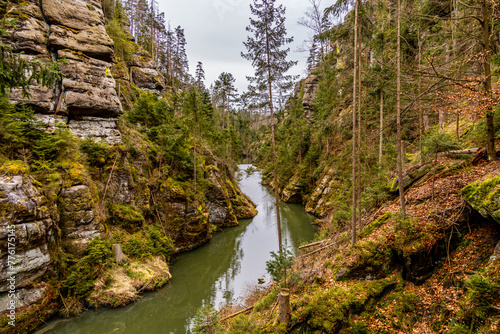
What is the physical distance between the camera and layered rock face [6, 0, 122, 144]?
435 inches

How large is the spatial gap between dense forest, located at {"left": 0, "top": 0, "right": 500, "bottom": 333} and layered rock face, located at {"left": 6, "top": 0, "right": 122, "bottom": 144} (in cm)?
10

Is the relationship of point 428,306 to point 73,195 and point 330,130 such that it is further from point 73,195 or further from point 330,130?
point 330,130

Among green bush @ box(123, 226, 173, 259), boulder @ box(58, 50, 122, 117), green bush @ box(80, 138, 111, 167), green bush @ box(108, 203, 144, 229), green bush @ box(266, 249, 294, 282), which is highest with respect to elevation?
boulder @ box(58, 50, 122, 117)

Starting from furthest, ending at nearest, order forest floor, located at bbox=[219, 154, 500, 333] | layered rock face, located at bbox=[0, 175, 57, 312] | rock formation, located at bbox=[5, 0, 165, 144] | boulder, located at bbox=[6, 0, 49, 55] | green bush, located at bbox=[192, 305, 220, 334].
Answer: rock formation, located at bbox=[5, 0, 165, 144] < boulder, located at bbox=[6, 0, 49, 55] < layered rock face, located at bbox=[0, 175, 57, 312] < green bush, located at bbox=[192, 305, 220, 334] < forest floor, located at bbox=[219, 154, 500, 333]

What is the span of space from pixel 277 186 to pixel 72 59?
47.8 feet

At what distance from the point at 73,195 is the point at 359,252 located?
12868 millimetres

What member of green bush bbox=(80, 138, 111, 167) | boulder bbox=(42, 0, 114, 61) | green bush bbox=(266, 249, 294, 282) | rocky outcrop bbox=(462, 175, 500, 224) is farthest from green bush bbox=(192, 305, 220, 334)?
boulder bbox=(42, 0, 114, 61)

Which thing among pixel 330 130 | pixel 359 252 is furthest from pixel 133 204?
pixel 330 130

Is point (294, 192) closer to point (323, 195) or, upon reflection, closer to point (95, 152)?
point (323, 195)

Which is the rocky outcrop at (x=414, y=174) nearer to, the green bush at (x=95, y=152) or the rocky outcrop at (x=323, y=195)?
the rocky outcrop at (x=323, y=195)

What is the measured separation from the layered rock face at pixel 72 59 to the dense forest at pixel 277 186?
10cm

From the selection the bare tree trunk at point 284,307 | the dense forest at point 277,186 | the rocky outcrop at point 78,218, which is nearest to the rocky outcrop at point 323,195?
the dense forest at point 277,186

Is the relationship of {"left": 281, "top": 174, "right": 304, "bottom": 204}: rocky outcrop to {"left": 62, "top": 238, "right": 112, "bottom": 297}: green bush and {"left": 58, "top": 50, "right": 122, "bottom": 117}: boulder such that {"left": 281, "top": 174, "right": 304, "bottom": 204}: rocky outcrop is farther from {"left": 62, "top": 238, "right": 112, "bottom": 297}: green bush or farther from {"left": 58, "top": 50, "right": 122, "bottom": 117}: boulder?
{"left": 62, "top": 238, "right": 112, "bottom": 297}: green bush

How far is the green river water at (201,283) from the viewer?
902cm
